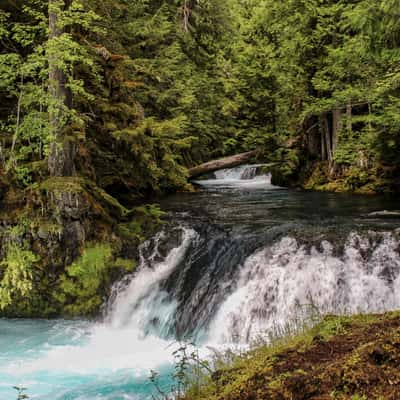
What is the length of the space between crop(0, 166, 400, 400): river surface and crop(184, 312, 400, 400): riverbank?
295cm

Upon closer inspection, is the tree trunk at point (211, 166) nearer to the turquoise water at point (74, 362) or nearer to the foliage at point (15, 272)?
the foliage at point (15, 272)

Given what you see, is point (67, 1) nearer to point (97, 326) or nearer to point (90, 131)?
point (90, 131)

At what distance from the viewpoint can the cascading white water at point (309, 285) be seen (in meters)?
7.68

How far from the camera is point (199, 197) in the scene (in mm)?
16297

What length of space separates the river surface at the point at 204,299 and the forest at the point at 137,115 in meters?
0.79

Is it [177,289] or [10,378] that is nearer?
[10,378]

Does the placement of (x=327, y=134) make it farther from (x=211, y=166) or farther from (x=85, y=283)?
(x=85, y=283)

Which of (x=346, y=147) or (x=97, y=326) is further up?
(x=346, y=147)

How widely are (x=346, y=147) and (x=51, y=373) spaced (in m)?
12.8

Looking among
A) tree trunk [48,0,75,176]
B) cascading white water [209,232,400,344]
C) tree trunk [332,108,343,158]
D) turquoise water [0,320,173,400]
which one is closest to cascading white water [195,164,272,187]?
tree trunk [332,108,343,158]

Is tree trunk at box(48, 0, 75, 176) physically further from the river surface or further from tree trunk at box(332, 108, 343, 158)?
tree trunk at box(332, 108, 343, 158)

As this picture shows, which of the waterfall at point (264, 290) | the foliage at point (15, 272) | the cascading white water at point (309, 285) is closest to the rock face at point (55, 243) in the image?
the foliage at point (15, 272)

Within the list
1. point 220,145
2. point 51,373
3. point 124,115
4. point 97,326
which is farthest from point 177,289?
point 220,145

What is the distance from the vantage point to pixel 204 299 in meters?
8.47
